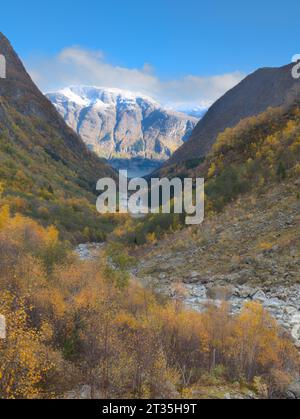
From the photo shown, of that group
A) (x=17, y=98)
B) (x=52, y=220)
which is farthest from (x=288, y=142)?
(x=17, y=98)

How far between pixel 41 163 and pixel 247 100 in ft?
372

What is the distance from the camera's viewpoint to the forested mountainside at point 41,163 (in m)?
61.3

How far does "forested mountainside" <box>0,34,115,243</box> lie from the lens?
6134cm

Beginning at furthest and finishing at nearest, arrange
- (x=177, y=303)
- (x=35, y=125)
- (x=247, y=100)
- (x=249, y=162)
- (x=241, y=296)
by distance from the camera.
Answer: (x=247, y=100), (x=35, y=125), (x=249, y=162), (x=241, y=296), (x=177, y=303)

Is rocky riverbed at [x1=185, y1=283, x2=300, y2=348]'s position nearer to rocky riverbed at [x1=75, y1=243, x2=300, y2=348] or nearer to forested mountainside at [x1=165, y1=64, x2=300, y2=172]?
rocky riverbed at [x1=75, y1=243, x2=300, y2=348]

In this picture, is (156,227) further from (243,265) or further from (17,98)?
(17,98)

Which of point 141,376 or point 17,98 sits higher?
point 17,98

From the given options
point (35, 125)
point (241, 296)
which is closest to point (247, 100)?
point (35, 125)

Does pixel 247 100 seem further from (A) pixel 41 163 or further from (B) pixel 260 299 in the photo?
(B) pixel 260 299

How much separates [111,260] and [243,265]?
36.1 ft

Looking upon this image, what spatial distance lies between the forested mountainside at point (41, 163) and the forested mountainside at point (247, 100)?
57585 mm

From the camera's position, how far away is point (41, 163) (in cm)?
10338

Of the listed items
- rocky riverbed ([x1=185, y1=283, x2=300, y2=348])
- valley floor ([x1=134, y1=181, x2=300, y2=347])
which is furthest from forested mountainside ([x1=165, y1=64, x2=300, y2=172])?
rocky riverbed ([x1=185, y1=283, x2=300, y2=348])
